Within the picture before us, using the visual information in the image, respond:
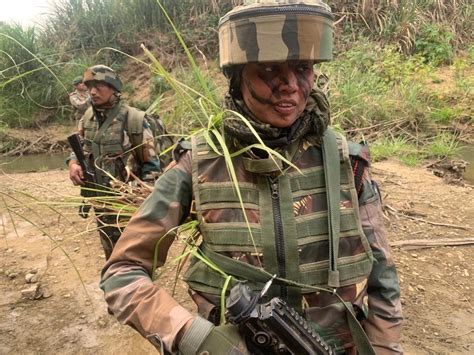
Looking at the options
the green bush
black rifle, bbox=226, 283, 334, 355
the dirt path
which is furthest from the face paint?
the green bush

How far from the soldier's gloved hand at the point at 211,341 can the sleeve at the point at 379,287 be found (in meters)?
0.55

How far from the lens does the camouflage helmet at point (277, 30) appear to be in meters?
1.32

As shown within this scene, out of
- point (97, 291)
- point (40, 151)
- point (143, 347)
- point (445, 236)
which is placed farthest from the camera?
point (40, 151)

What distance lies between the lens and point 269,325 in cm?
114

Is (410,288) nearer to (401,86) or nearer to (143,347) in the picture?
(143,347)

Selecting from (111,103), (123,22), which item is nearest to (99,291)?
(111,103)

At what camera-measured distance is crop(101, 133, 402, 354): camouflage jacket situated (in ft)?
4.27

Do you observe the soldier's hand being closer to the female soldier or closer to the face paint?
the female soldier

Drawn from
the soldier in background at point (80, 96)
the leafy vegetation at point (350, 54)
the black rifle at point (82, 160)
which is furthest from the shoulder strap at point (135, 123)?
the soldier in background at point (80, 96)

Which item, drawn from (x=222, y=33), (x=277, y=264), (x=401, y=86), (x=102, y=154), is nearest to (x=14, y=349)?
(x=102, y=154)

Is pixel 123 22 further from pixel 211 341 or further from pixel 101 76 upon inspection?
pixel 211 341

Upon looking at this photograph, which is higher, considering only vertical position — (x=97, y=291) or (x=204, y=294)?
(x=204, y=294)

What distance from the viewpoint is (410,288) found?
11.8 ft

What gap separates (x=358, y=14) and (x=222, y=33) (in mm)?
11824
